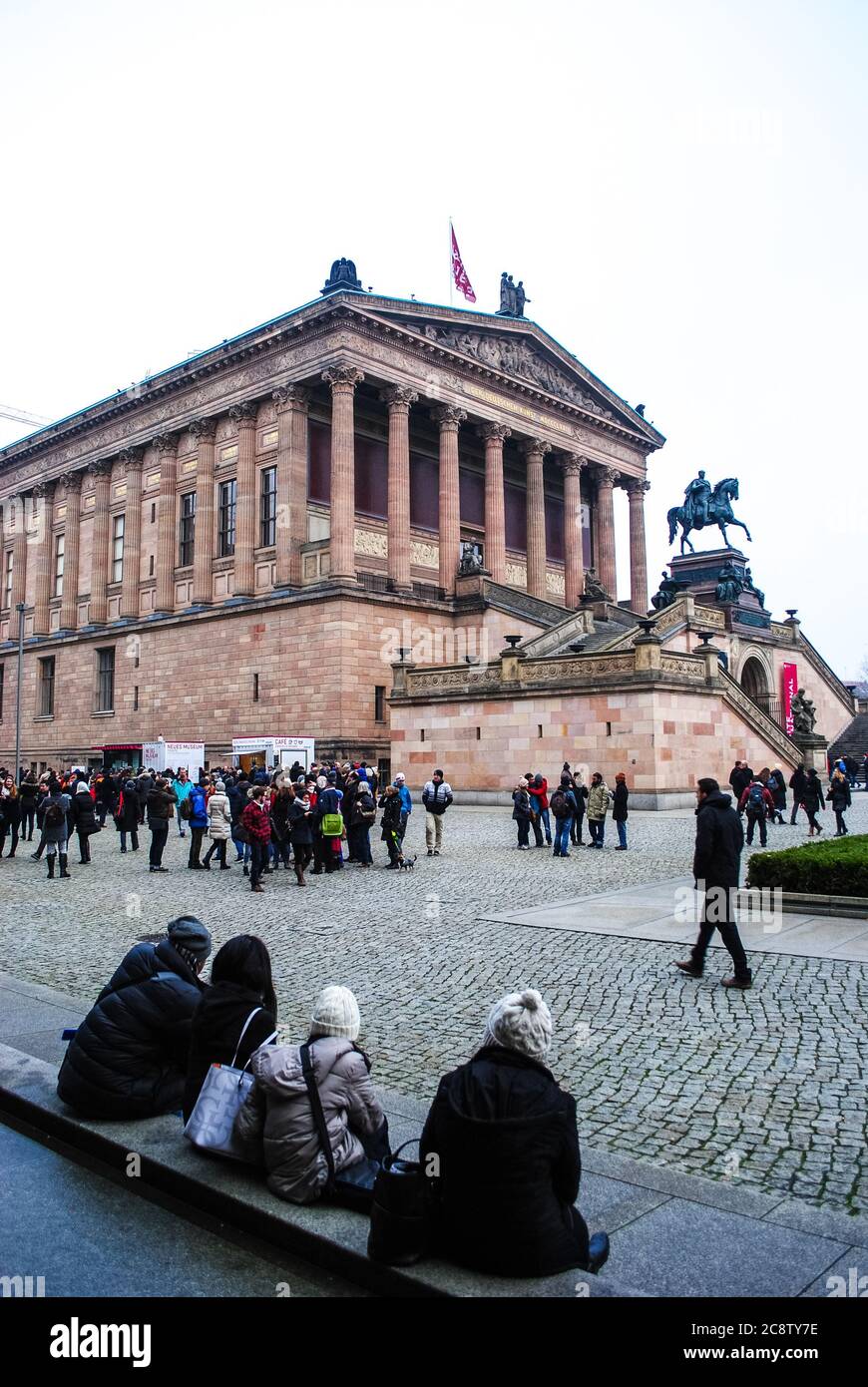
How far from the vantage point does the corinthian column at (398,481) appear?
146ft

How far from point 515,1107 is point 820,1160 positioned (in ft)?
8.12

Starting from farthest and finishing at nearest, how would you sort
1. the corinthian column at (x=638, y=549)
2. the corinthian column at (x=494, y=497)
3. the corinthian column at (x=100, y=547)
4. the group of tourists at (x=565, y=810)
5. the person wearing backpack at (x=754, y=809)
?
the corinthian column at (x=638, y=549) → the corinthian column at (x=100, y=547) → the corinthian column at (x=494, y=497) → the person wearing backpack at (x=754, y=809) → the group of tourists at (x=565, y=810)

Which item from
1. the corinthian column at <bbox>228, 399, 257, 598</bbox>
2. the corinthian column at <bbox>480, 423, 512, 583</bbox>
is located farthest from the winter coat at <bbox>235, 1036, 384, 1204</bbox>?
the corinthian column at <bbox>480, 423, 512, 583</bbox>

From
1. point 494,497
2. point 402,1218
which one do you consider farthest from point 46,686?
point 402,1218

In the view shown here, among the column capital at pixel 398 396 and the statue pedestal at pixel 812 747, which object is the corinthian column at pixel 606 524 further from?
the statue pedestal at pixel 812 747

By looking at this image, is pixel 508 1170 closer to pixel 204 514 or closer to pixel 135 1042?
pixel 135 1042

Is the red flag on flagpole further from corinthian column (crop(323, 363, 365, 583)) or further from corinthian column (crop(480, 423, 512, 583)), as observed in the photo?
corinthian column (crop(323, 363, 365, 583))

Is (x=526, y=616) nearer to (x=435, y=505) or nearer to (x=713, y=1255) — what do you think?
(x=435, y=505)

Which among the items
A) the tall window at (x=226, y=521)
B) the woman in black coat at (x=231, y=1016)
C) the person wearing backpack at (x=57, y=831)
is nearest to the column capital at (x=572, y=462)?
the tall window at (x=226, y=521)

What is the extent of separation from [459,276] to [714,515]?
16468 millimetres

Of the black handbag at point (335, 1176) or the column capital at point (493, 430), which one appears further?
the column capital at point (493, 430)

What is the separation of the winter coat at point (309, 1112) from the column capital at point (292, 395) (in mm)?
41996

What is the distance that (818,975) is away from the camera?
9.62m
